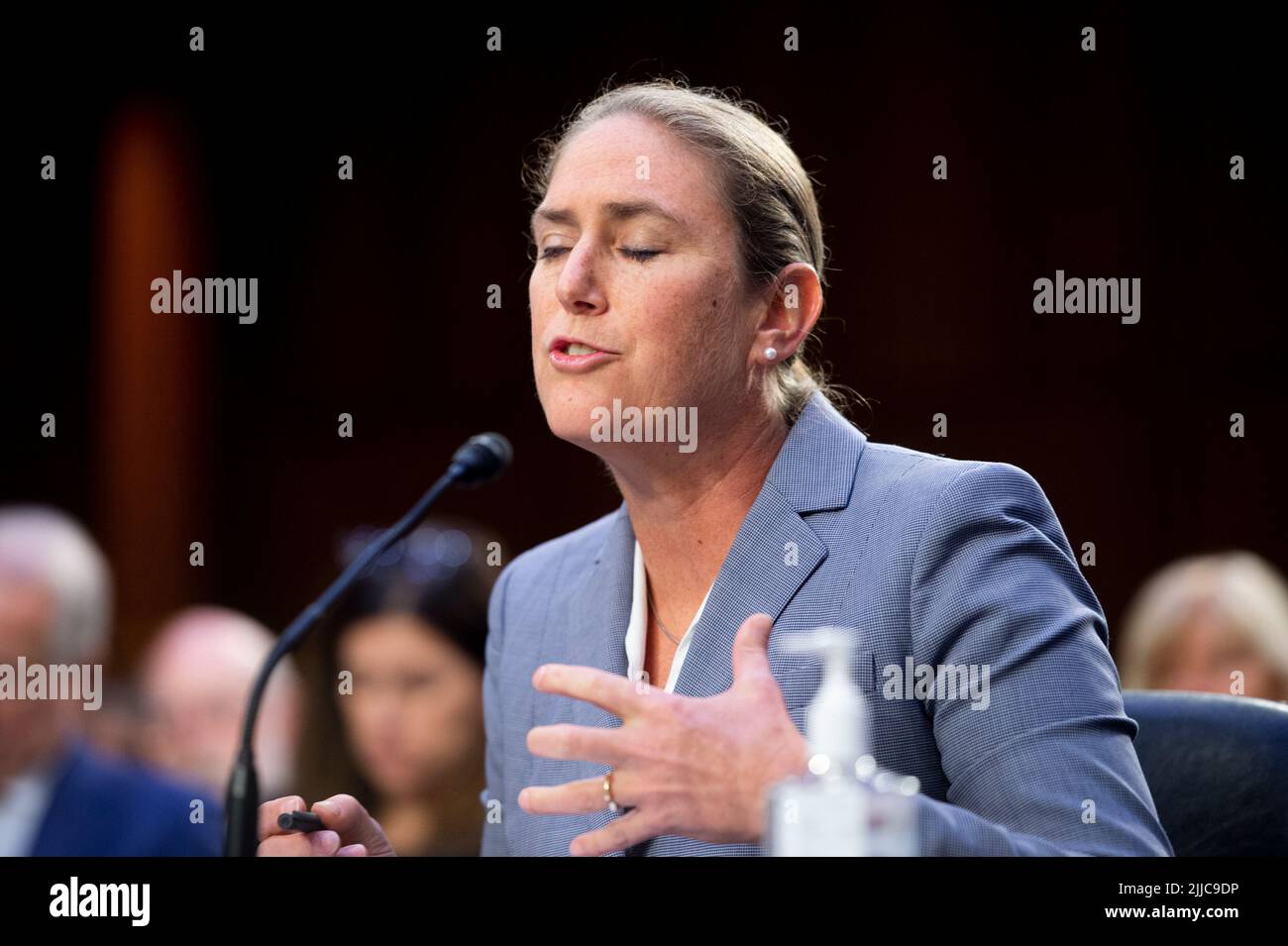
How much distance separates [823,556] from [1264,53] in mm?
2885

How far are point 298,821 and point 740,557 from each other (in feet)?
2.06

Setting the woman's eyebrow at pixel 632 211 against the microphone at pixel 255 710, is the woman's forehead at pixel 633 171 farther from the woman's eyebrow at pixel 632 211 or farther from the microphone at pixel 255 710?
the microphone at pixel 255 710

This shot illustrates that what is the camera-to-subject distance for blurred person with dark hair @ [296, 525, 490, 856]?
265 centimetres

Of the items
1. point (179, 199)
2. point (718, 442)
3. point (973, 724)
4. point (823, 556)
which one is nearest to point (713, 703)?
point (973, 724)

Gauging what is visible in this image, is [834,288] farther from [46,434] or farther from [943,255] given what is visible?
[46,434]

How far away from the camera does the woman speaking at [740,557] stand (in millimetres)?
1421

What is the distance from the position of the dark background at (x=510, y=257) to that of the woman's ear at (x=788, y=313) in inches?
80.8

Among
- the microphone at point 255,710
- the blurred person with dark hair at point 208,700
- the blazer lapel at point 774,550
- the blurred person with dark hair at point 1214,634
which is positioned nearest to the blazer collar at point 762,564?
the blazer lapel at point 774,550

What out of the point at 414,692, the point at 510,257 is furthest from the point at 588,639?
the point at 510,257

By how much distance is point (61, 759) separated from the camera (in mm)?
2236

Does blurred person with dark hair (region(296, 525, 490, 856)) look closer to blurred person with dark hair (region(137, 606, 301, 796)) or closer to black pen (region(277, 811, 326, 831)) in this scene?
blurred person with dark hair (region(137, 606, 301, 796))

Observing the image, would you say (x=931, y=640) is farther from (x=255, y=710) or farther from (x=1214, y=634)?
(x=1214, y=634)

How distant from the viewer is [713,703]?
3.83 ft

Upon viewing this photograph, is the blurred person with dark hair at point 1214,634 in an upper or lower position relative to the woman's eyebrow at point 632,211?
lower
